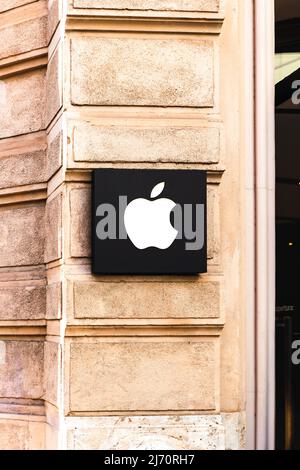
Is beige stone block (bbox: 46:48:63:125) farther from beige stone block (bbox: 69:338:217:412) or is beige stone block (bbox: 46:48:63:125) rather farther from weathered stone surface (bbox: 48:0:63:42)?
beige stone block (bbox: 69:338:217:412)

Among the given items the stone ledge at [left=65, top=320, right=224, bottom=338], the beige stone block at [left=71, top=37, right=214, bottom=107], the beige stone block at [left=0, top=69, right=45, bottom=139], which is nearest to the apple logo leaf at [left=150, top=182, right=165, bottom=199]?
the beige stone block at [left=71, top=37, right=214, bottom=107]

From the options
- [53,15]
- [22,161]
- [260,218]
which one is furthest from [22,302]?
[53,15]

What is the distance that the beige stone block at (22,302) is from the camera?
8.42 metres

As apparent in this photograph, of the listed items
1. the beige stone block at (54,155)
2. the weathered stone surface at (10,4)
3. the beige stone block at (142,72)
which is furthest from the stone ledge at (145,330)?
the weathered stone surface at (10,4)

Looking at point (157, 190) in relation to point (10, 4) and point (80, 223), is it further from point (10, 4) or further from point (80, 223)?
point (10, 4)

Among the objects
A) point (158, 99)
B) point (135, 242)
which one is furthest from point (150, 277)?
point (158, 99)

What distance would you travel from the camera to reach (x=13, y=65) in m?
8.84

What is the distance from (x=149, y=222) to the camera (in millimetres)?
7645

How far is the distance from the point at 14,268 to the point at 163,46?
2.29 m

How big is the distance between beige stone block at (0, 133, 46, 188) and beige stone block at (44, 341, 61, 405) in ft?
4.57

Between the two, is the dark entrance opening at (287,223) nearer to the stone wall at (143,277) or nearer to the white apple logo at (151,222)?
the stone wall at (143,277)

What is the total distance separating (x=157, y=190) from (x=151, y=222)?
24 cm

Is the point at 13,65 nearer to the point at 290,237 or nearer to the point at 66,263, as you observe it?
the point at 66,263

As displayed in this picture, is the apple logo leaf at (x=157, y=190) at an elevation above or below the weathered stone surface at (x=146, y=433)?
above
